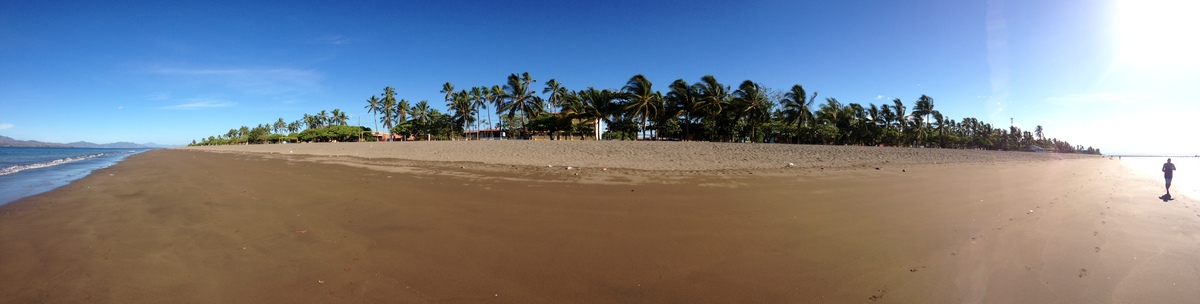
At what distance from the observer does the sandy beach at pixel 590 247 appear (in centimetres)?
337

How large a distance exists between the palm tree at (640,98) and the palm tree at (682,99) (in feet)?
4.41

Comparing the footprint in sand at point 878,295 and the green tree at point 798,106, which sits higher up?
the green tree at point 798,106

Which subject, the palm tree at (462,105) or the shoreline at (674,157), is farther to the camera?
the palm tree at (462,105)

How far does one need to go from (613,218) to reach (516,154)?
1654cm

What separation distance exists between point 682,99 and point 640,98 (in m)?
4.51

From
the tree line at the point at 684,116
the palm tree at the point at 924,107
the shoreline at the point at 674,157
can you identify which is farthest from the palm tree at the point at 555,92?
the palm tree at the point at 924,107

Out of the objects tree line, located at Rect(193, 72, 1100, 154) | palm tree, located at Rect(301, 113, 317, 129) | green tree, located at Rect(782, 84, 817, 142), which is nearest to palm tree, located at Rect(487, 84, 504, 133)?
tree line, located at Rect(193, 72, 1100, 154)

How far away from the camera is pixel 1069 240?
528cm

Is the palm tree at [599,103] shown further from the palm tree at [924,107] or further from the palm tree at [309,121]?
the palm tree at [309,121]

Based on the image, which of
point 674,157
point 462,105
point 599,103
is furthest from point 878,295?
point 462,105

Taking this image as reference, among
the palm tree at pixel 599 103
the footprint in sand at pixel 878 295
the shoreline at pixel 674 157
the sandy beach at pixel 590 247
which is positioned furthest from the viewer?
the palm tree at pixel 599 103

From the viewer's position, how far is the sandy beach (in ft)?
11.1

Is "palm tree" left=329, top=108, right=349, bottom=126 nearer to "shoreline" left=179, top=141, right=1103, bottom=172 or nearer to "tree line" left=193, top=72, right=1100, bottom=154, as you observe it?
"tree line" left=193, top=72, right=1100, bottom=154

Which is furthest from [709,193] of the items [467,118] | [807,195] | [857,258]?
[467,118]
